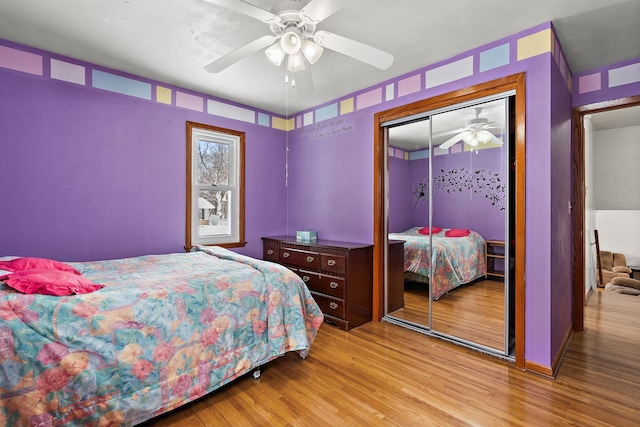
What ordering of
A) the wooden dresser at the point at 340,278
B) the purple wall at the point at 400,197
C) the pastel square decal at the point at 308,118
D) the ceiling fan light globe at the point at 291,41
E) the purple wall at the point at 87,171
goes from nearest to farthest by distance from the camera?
the ceiling fan light globe at the point at 291,41 < the purple wall at the point at 87,171 < the wooden dresser at the point at 340,278 < the purple wall at the point at 400,197 < the pastel square decal at the point at 308,118

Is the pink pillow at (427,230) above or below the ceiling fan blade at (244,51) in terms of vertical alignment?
below

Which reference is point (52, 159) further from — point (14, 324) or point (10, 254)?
point (14, 324)

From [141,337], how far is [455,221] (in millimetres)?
2820

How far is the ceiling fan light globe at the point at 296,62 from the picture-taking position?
82.1 inches

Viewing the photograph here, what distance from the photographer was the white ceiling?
7.01 feet

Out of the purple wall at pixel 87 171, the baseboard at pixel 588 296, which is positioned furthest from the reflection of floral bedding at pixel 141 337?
the baseboard at pixel 588 296

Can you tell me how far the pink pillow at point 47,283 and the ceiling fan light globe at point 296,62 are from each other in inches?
73.8

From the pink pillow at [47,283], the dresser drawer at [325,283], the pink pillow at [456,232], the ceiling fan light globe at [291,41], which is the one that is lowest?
the dresser drawer at [325,283]

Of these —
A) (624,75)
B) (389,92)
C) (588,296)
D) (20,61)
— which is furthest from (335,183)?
(588,296)

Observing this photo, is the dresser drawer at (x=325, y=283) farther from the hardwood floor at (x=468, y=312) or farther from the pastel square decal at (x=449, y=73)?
the pastel square decal at (x=449, y=73)

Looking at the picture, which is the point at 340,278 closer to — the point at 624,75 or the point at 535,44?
the point at 535,44

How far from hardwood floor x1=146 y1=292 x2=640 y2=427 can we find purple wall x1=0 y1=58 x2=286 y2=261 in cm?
200

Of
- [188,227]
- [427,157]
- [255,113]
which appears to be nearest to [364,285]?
[427,157]

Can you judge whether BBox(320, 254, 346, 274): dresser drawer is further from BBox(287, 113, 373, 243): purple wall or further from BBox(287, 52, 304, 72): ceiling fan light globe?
BBox(287, 52, 304, 72): ceiling fan light globe
